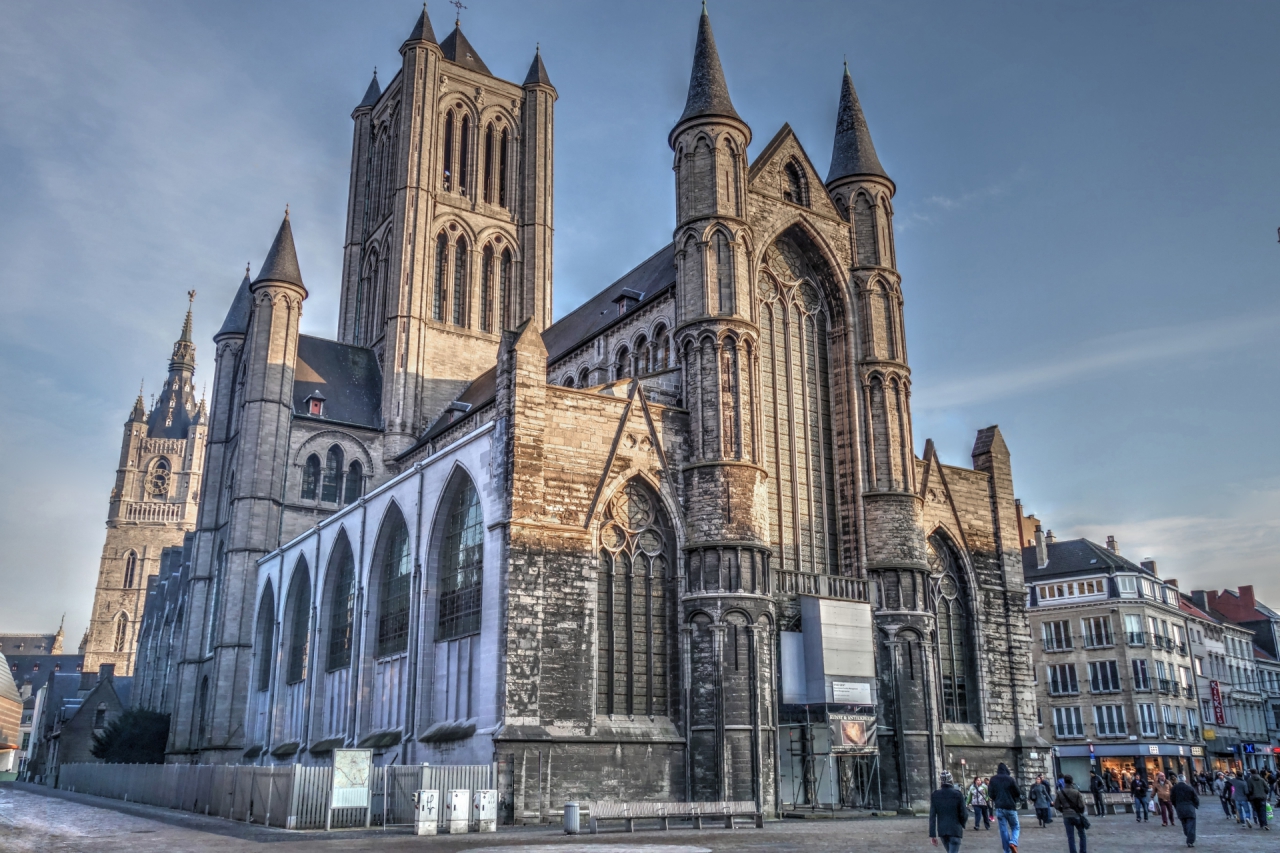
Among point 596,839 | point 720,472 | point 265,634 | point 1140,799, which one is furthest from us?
point 265,634

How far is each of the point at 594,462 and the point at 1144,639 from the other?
3447 cm

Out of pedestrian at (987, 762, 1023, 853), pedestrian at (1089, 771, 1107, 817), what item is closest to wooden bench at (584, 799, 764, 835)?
pedestrian at (987, 762, 1023, 853)

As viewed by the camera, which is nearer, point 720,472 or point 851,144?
point 720,472

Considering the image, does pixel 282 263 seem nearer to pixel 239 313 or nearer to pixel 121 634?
pixel 239 313

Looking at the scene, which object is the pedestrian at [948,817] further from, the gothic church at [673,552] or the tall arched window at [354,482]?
the tall arched window at [354,482]

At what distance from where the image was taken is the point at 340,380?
45000 mm

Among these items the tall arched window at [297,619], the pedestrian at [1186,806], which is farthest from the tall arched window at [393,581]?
the pedestrian at [1186,806]

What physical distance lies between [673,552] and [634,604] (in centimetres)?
160

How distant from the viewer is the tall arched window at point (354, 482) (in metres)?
42.0

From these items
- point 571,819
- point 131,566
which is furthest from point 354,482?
point 131,566

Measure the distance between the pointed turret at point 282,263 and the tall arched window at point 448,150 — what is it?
26.4ft

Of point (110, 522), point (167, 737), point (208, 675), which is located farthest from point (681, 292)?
point (110, 522)

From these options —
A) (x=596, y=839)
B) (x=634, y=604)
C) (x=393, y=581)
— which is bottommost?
(x=596, y=839)

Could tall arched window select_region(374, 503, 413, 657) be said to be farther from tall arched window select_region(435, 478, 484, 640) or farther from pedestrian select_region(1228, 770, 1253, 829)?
pedestrian select_region(1228, 770, 1253, 829)
